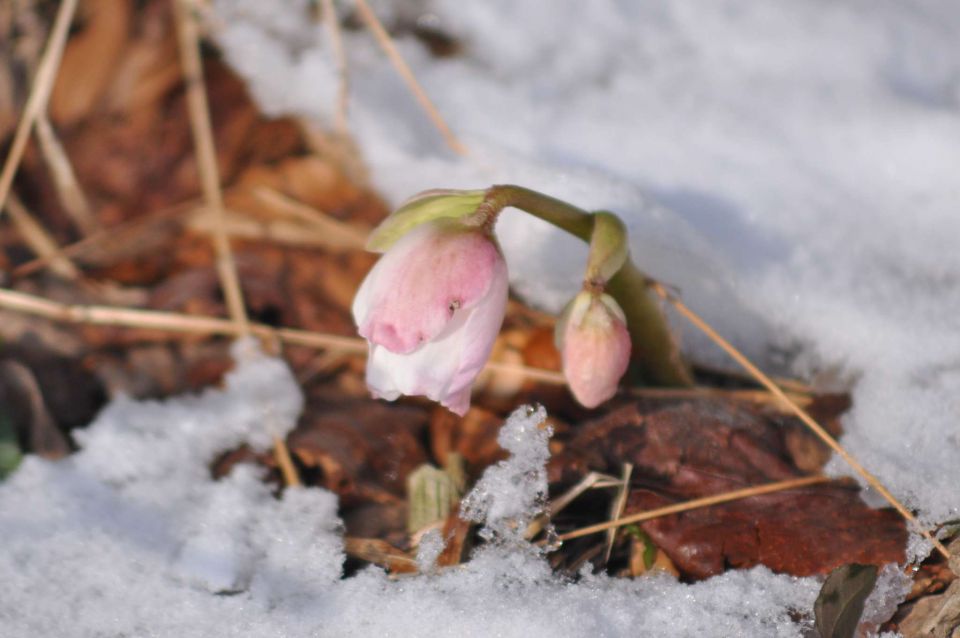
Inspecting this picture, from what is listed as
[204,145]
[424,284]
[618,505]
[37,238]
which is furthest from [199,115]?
[618,505]

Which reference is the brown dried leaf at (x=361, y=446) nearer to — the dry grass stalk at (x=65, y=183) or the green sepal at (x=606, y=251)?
the green sepal at (x=606, y=251)

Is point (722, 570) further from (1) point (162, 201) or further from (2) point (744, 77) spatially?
(1) point (162, 201)

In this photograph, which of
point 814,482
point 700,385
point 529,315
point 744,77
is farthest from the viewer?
point 744,77

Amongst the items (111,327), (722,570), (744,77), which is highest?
(744,77)

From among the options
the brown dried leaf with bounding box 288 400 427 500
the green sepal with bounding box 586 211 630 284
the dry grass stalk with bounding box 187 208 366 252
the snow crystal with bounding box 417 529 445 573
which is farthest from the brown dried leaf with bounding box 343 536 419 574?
the dry grass stalk with bounding box 187 208 366 252

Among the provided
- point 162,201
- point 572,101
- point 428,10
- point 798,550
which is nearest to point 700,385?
point 798,550
